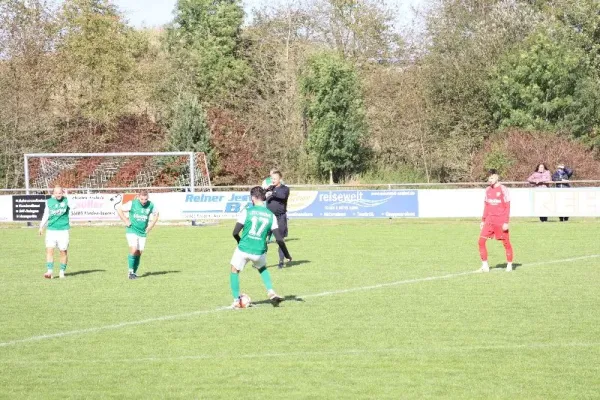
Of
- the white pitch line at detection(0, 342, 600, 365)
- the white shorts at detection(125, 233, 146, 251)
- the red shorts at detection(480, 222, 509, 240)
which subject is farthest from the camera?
Result: the red shorts at detection(480, 222, 509, 240)

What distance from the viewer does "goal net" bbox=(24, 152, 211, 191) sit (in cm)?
4031

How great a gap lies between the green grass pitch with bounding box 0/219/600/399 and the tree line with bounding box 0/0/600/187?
30622 millimetres

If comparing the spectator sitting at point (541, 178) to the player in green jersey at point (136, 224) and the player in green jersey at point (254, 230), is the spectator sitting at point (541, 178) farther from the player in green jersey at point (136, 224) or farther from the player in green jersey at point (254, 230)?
the player in green jersey at point (254, 230)

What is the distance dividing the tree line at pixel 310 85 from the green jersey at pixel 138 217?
32022mm

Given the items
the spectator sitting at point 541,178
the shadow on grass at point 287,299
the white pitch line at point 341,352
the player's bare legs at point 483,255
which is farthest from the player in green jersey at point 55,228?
the spectator sitting at point 541,178

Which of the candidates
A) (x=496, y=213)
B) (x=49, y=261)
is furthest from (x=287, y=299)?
(x=49, y=261)

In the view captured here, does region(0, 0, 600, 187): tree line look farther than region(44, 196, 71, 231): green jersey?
Yes

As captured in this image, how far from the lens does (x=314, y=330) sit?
12.2 metres

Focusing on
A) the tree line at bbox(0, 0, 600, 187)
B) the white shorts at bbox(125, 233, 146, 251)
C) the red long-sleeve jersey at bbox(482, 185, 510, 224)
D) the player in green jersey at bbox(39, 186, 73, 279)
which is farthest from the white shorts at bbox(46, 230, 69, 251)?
the tree line at bbox(0, 0, 600, 187)

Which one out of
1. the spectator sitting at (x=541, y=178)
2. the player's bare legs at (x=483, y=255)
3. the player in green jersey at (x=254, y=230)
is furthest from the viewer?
the spectator sitting at (x=541, y=178)

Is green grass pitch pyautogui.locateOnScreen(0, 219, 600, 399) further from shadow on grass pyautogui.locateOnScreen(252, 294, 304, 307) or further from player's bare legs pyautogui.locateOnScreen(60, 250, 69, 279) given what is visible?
player's bare legs pyautogui.locateOnScreen(60, 250, 69, 279)

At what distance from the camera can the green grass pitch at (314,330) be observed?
9.40m

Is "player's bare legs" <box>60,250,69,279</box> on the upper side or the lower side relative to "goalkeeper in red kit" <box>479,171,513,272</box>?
lower

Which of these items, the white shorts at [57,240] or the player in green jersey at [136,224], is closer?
the player in green jersey at [136,224]
